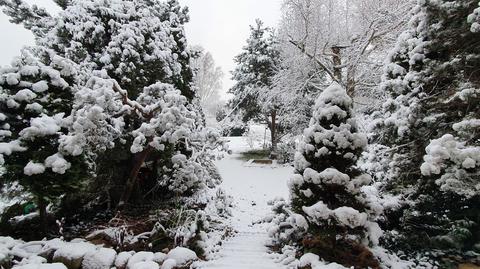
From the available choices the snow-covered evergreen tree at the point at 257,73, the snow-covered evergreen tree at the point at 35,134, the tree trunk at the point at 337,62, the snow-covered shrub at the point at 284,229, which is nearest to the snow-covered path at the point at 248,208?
the snow-covered shrub at the point at 284,229

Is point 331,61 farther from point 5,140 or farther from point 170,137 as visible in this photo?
point 5,140

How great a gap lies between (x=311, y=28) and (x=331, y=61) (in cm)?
171

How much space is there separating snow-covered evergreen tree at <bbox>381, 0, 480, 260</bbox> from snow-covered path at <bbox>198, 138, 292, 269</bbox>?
2538 mm

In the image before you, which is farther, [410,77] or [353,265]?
[410,77]

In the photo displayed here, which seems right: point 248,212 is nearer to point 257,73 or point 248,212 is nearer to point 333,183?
point 333,183

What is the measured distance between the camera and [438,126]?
16.5ft

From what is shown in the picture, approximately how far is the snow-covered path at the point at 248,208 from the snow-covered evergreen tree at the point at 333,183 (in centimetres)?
93

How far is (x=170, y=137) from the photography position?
232 inches

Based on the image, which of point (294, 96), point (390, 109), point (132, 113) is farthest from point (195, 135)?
point (294, 96)

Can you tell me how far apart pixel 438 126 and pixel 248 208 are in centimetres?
566

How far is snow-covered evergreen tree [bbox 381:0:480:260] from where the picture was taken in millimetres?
4254

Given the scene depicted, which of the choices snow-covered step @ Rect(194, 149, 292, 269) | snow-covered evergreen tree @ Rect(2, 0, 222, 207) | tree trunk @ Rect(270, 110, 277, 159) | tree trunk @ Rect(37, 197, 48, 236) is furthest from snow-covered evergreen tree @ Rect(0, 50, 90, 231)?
tree trunk @ Rect(270, 110, 277, 159)

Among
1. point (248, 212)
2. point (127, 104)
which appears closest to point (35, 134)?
point (127, 104)

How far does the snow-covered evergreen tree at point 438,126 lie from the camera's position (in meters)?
4.25
